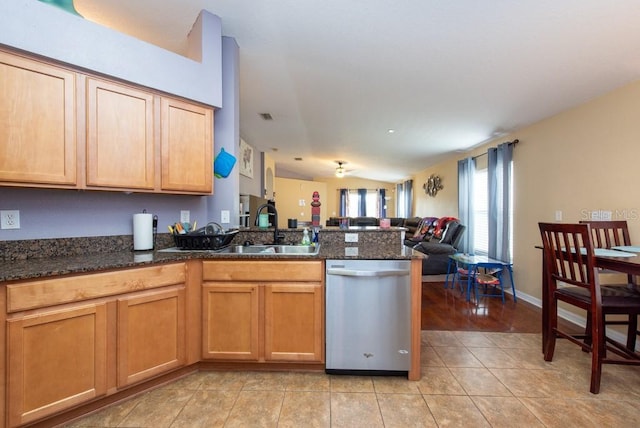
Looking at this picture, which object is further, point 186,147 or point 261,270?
point 186,147

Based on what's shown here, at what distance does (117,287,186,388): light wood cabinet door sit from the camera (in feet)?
5.46

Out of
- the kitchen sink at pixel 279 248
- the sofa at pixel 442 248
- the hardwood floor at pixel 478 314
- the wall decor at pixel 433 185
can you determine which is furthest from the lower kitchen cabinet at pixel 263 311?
the wall decor at pixel 433 185

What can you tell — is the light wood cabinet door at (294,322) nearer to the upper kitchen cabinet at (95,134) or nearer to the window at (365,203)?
the upper kitchen cabinet at (95,134)

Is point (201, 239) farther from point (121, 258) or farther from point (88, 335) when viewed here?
point (88, 335)

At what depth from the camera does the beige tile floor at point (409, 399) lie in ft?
5.16

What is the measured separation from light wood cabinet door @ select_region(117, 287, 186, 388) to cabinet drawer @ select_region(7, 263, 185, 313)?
0.07 meters

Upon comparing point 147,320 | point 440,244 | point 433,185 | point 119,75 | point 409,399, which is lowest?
point 409,399

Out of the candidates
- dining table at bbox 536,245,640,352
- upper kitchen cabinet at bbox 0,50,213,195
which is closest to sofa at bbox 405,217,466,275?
dining table at bbox 536,245,640,352

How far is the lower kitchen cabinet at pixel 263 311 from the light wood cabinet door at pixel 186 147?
65 centimetres

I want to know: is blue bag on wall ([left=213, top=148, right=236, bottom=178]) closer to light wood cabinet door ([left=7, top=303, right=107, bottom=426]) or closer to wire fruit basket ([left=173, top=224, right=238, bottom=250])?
wire fruit basket ([left=173, top=224, right=238, bottom=250])

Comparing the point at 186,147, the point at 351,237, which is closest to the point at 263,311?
the point at 351,237

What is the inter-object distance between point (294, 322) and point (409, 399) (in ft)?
2.77

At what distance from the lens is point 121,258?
1.80 meters

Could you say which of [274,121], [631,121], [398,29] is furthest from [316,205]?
[631,121]
